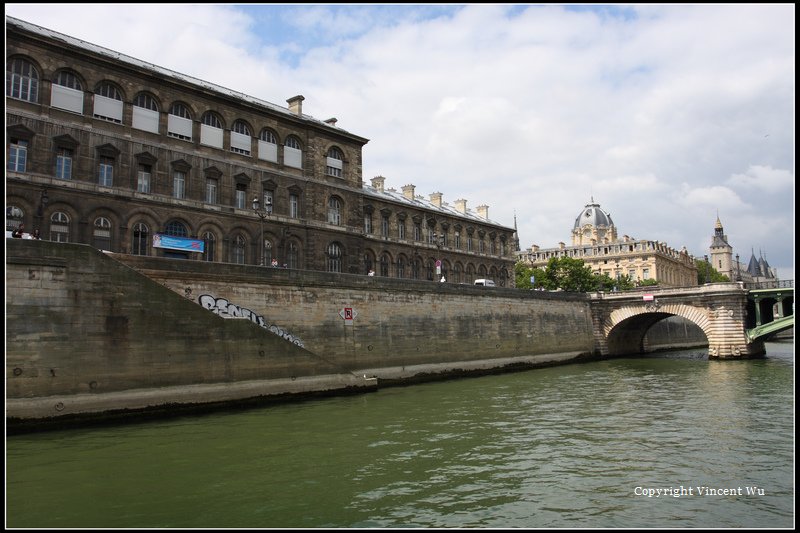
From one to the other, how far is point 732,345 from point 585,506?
1545 inches

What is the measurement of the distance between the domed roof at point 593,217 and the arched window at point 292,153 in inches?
4013

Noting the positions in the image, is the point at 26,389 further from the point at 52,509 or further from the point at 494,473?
the point at 494,473

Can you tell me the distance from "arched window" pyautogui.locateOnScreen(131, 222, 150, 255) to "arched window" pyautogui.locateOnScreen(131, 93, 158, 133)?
5.15 meters

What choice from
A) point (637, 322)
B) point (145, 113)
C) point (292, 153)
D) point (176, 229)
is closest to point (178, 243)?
point (176, 229)

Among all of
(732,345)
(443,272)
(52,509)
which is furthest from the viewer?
(443,272)

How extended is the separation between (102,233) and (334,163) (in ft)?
53.1

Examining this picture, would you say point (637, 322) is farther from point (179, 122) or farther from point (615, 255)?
point (615, 255)

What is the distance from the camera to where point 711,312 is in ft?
146

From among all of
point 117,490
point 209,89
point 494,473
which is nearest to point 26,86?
point 209,89

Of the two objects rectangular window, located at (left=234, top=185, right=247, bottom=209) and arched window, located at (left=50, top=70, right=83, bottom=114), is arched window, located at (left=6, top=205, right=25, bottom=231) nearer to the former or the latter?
arched window, located at (left=50, top=70, right=83, bottom=114)

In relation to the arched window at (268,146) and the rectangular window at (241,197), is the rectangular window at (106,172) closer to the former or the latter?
the rectangular window at (241,197)

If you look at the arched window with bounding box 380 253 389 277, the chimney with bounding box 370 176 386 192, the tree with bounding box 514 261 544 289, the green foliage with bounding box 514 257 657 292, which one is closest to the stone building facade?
the arched window with bounding box 380 253 389 277

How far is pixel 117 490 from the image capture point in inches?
428

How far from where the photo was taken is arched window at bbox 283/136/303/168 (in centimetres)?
3688
